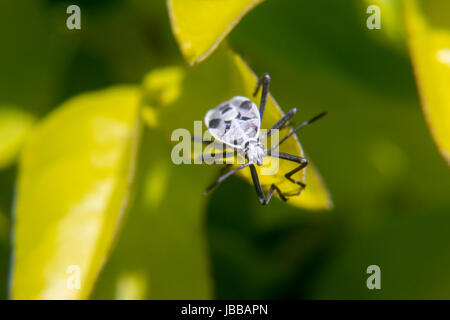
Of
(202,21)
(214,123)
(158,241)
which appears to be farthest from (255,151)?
(202,21)

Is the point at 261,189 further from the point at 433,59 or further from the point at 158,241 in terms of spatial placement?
the point at 433,59

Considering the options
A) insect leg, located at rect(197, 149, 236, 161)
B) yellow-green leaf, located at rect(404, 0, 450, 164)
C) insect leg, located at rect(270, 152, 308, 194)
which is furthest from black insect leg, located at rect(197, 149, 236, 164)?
yellow-green leaf, located at rect(404, 0, 450, 164)

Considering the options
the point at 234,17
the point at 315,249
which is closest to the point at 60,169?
the point at 234,17

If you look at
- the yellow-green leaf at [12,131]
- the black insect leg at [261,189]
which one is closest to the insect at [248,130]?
the black insect leg at [261,189]

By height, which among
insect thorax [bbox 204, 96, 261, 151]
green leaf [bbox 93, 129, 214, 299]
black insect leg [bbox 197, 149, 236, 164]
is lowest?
green leaf [bbox 93, 129, 214, 299]

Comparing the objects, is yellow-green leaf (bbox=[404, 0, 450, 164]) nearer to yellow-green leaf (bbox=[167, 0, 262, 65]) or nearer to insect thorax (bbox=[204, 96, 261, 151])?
yellow-green leaf (bbox=[167, 0, 262, 65])

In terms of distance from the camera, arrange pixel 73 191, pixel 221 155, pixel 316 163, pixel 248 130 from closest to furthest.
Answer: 1. pixel 73 191
2. pixel 221 155
3. pixel 316 163
4. pixel 248 130
